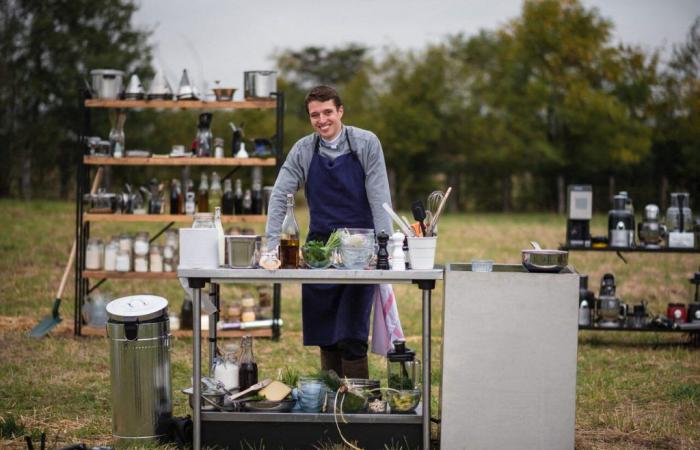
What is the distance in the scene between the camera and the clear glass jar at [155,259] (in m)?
8.02

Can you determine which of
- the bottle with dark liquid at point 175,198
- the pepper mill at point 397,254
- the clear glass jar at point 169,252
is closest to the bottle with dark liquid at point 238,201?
the bottle with dark liquid at point 175,198

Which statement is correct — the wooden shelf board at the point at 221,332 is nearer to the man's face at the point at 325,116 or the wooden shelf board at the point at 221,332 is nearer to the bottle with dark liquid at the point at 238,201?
the bottle with dark liquid at the point at 238,201

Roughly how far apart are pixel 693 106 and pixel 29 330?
930 inches

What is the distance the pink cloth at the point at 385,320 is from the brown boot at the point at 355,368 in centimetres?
11

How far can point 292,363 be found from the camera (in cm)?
699

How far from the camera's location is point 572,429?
436 cm

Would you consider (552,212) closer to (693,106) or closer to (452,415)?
(693,106)

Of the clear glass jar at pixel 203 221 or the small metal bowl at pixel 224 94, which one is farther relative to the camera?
the small metal bowl at pixel 224 94

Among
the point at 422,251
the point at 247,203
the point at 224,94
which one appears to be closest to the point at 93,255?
the point at 247,203

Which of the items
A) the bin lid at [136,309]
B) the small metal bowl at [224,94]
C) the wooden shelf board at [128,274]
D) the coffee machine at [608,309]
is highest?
the small metal bowl at [224,94]

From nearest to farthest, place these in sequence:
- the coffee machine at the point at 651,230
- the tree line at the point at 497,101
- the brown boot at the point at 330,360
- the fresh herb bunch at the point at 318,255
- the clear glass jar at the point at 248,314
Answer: the fresh herb bunch at the point at 318,255 → the brown boot at the point at 330,360 → the coffee machine at the point at 651,230 → the clear glass jar at the point at 248,314 → the tree line at the point at 497,101

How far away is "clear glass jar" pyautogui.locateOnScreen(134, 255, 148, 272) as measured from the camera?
7984mm

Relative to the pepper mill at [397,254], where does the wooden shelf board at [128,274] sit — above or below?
below

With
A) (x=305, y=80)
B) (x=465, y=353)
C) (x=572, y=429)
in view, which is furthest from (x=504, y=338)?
(x=305, y=80)
